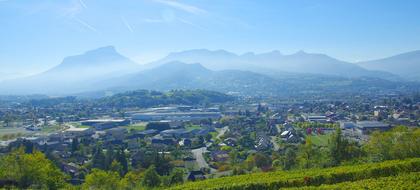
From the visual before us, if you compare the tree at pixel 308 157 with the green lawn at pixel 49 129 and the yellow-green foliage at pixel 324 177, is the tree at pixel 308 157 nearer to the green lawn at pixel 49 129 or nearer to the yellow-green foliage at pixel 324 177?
the yellow-green foliage at pixel 324 177

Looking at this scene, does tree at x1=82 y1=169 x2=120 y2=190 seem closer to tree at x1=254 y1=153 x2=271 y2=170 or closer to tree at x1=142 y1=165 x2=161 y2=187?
tree at x1=142 y1=165 x2=161 y2=187

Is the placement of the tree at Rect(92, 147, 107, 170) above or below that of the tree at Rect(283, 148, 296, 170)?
below

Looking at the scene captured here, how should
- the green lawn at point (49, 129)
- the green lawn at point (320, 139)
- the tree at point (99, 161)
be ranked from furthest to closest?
the green lawn at point (49, 129) → the green lawn at point (320, 139) → the tree at point (99, 161)

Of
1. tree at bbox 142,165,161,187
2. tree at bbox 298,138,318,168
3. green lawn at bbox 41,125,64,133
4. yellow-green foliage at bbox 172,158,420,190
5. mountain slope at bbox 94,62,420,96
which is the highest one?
mountain slope at bbox 94,62,420,96

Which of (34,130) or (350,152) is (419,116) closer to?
(350,152)

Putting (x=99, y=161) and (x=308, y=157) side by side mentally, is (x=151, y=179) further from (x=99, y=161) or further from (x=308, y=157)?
(x=99, y=161)

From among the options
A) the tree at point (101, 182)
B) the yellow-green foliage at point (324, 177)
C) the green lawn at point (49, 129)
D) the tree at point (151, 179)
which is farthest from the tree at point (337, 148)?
the green lawn at point (49, 129)

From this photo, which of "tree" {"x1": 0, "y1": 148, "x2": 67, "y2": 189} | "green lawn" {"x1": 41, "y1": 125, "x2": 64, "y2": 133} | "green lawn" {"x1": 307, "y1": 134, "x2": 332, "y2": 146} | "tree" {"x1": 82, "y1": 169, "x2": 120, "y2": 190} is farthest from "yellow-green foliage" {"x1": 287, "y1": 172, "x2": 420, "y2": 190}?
"green lawn" {"x1": 41, "y1": 125, "x2": 64, "y2": 133}

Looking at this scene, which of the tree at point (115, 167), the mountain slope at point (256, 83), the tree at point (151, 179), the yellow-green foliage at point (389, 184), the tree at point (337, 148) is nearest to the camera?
the yellow-green foliage at point (389, 184)

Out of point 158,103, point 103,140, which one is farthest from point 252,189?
point 158,103

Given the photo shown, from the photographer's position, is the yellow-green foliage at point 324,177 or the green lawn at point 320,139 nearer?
the yellow-green foliage at point 324,177

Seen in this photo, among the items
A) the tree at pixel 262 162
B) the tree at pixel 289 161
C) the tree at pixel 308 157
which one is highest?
the tree at pixel 308 157
